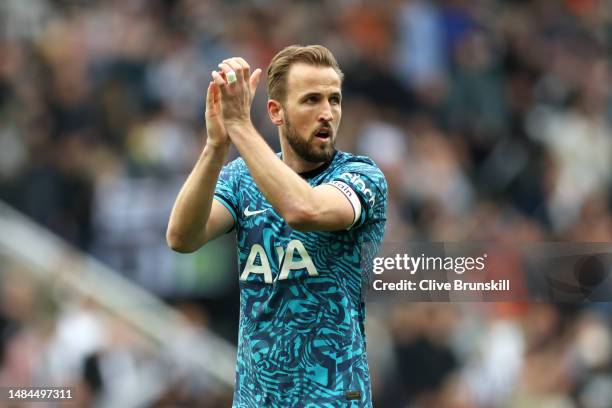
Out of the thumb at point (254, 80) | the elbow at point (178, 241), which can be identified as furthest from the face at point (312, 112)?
the elbow at point (178, 241)

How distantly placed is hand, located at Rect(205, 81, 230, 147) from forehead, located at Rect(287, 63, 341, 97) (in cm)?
37

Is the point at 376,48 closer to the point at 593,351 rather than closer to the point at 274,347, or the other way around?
the point at 593,351

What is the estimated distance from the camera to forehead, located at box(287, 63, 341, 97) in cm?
488

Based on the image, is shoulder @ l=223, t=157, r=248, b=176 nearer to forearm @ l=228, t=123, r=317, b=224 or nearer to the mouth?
the mouth

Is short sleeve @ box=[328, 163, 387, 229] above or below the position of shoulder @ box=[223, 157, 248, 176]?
below

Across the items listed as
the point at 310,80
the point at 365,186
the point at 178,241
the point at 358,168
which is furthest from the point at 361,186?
the point at 178,241

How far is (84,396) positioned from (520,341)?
3.57m

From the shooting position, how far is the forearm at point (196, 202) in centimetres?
468

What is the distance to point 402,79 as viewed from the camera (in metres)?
12.5

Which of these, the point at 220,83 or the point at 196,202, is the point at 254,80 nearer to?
the point at 220,83

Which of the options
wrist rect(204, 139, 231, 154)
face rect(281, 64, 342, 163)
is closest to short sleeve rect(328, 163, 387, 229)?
face rect(281, 64, 342, 163)

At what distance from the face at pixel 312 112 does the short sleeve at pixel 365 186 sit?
123 millimetres

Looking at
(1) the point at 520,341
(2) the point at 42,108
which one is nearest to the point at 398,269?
(1) the point at 520,341

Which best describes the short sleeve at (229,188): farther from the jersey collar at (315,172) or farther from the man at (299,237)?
the jersey collar at (315,172)
